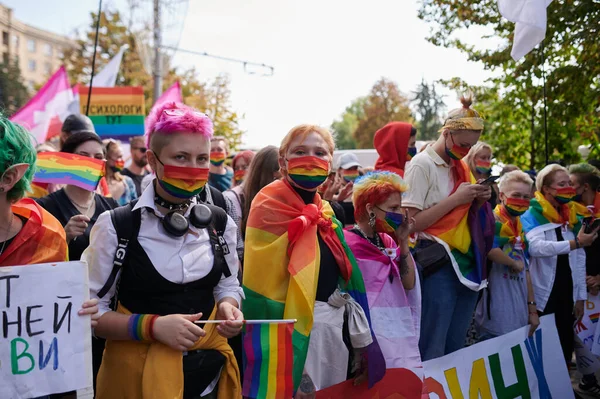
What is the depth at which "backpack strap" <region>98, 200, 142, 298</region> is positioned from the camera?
2518mm

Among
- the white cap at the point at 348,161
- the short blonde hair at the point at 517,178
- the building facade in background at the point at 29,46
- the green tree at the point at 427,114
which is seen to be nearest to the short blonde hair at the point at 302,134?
the short blonde hair at the point at 517,178

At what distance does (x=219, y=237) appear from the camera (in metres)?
2.81

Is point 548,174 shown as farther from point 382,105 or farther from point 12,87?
point 12,87

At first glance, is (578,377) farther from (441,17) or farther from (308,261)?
(441,17)

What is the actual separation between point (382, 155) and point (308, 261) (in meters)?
2.38

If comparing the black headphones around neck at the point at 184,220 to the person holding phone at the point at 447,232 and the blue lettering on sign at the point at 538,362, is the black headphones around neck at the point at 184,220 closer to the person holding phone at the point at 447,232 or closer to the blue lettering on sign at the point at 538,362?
the person holding phone at the point at 447,232

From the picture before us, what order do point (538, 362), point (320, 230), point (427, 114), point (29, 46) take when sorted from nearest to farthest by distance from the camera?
1. point (320, 230)
2. point (538, 362)
3. point (427, 114)
4. point (29, 46)

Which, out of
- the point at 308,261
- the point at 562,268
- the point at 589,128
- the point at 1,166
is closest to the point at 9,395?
the point at 1,166

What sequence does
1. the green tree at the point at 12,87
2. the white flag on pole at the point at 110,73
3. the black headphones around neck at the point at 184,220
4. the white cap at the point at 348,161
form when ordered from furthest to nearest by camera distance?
the green tree at the point at 12,87 → the white flag on pole at the point at 110,73 → the white cap at the point at 348,161 → the black headphones around neck at the point at 184,220

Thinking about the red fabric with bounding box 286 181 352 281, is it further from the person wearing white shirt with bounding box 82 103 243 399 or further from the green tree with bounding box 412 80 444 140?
the green tree with bounding box 412 80 444 140

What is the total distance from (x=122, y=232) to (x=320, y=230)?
46.1 inches

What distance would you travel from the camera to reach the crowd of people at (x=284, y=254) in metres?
2.54

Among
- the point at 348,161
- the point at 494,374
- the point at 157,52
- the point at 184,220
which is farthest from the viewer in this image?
the point at 157,52

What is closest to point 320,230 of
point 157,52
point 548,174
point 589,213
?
point 548,174
